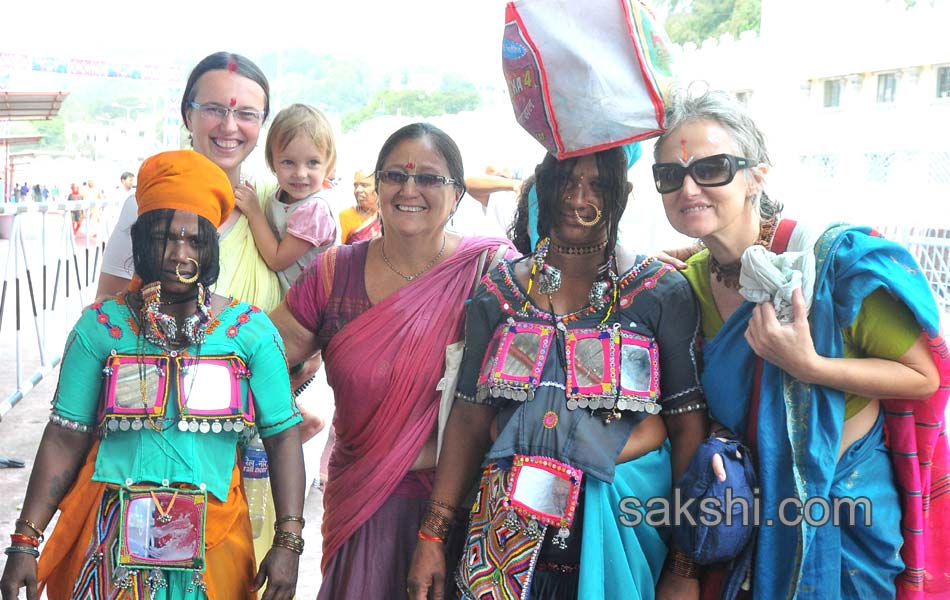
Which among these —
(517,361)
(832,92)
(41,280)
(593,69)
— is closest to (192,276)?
(517,361)

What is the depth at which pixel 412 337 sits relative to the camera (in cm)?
264

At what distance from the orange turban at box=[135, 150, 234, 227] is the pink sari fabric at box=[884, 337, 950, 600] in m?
1.76

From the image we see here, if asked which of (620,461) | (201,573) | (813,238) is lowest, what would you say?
(201,573)

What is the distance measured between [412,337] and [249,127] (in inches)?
37.6

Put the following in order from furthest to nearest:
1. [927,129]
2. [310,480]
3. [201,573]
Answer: [927,129] → [310,480] → [201,573]

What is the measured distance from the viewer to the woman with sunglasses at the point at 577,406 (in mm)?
2205

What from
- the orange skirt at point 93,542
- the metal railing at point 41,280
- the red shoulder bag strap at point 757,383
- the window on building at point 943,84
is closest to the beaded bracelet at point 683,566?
the red shoulder bag strap at point 757,383

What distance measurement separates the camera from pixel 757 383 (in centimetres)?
220

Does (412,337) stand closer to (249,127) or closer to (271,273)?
(271,273)

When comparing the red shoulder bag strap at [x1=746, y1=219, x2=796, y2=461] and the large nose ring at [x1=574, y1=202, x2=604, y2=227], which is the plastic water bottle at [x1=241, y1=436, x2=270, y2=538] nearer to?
the large nose ring at [x1=574, y1=202, x2=604, y2=227]

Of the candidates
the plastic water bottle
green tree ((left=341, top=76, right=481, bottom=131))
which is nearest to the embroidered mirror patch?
the plastic water bottle

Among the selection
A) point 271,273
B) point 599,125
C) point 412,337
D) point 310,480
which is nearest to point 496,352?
point 412,337

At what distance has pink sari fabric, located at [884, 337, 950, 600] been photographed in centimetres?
214

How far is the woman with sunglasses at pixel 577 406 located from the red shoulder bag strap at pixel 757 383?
116 mm
